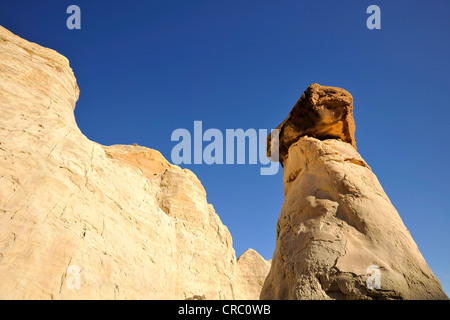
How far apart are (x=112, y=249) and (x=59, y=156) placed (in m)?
2.91

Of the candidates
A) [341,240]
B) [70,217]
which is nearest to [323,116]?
[341,240]

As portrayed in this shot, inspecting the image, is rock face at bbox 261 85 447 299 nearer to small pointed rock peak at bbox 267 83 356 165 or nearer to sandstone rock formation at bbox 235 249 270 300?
small pointed rock peak at bbox 267 83 356 165

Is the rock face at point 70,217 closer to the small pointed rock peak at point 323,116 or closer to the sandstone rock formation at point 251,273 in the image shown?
the sandstone rock formation at point 251,273

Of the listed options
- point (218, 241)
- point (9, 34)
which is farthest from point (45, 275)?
point (218, 241)

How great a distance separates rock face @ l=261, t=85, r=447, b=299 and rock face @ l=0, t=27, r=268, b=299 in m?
4.22

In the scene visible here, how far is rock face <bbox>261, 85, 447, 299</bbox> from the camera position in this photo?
5352mm

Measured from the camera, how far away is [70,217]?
760cm

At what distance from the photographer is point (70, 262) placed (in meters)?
6.65

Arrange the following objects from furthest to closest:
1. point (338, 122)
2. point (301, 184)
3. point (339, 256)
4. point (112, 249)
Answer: point (338, 122) < point (112, 249) < point (301, 184) < point (339, 256)

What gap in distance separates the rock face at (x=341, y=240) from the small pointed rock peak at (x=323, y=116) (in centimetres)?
74

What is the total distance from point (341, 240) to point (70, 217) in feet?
20.5

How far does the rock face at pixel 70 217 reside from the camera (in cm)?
618

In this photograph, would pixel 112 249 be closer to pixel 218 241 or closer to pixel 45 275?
pixel 45 275

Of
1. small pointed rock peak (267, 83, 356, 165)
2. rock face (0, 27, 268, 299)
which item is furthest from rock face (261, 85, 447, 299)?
rock face (0, 27, 268, 299)
